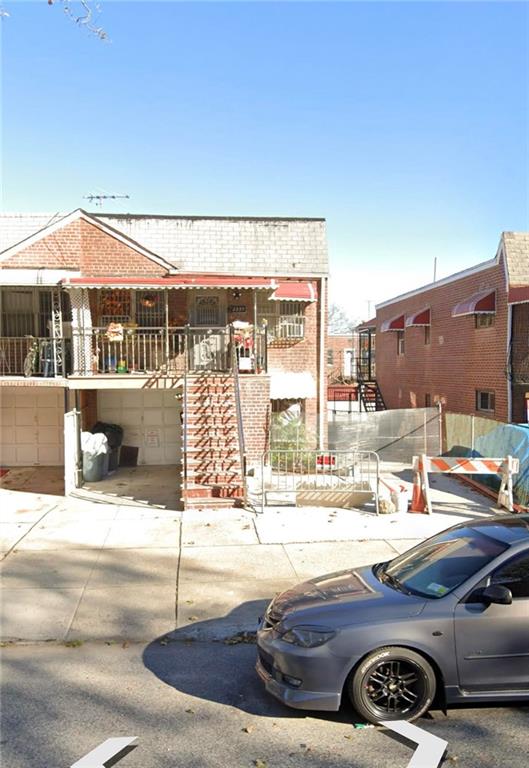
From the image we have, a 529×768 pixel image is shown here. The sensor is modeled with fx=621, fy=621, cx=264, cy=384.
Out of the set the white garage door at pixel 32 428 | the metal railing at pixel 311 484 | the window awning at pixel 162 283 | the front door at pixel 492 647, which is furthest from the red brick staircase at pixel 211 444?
the front door at pixel 492 647

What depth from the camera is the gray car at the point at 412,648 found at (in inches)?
182

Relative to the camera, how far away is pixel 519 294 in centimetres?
1564

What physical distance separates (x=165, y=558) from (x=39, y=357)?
284 inches

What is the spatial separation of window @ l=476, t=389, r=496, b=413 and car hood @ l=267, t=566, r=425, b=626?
1332 centimetres

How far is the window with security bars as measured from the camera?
16.4 meters

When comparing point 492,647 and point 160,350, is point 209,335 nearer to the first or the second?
point 160,350

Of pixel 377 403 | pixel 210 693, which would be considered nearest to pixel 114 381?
pixel 210 693

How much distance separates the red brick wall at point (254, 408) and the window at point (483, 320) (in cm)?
735

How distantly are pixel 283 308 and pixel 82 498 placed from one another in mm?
7126

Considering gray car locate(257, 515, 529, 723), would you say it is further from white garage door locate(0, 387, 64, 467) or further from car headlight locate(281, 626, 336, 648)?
white garage door locate(0, 387, 64, 467)

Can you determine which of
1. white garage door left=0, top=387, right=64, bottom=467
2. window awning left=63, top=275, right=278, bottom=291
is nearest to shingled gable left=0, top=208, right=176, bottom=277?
window awning left=63, top=275, right=278, bottom=291

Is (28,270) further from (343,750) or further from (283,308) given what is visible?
(343,750)

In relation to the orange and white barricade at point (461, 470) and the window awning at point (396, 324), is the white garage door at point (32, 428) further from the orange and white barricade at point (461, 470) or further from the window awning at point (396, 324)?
the window awning at point (396, 324)

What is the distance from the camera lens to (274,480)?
1371cm
